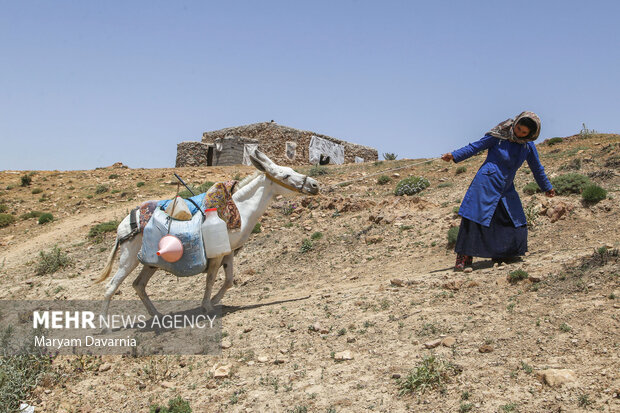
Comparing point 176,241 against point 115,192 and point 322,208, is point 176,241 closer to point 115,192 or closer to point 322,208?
point 322,208

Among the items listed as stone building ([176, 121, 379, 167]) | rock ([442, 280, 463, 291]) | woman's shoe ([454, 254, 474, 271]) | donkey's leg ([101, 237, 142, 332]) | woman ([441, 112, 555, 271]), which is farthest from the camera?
stone building ([176, 121, 379, 167])

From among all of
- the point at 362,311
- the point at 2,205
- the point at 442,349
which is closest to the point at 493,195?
the point at 362,311

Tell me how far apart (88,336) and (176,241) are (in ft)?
7.07

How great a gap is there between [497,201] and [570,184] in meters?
5.20

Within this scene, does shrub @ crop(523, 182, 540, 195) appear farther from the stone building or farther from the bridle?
the stone building

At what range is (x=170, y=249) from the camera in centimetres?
705

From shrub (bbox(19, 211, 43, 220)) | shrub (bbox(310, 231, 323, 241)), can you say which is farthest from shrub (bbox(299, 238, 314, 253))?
shrub (bbox(19, 211, 43, 220))

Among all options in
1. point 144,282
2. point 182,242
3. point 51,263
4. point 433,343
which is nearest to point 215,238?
point 182,242

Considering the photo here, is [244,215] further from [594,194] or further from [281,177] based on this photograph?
[594,194]

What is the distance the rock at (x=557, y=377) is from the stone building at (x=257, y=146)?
87.1ft

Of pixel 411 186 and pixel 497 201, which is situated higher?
pixel 411 186

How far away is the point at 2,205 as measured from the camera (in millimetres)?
22172

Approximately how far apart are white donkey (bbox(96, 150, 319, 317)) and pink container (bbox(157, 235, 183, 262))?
2.29 ft

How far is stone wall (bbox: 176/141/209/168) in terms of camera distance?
3195 cm
